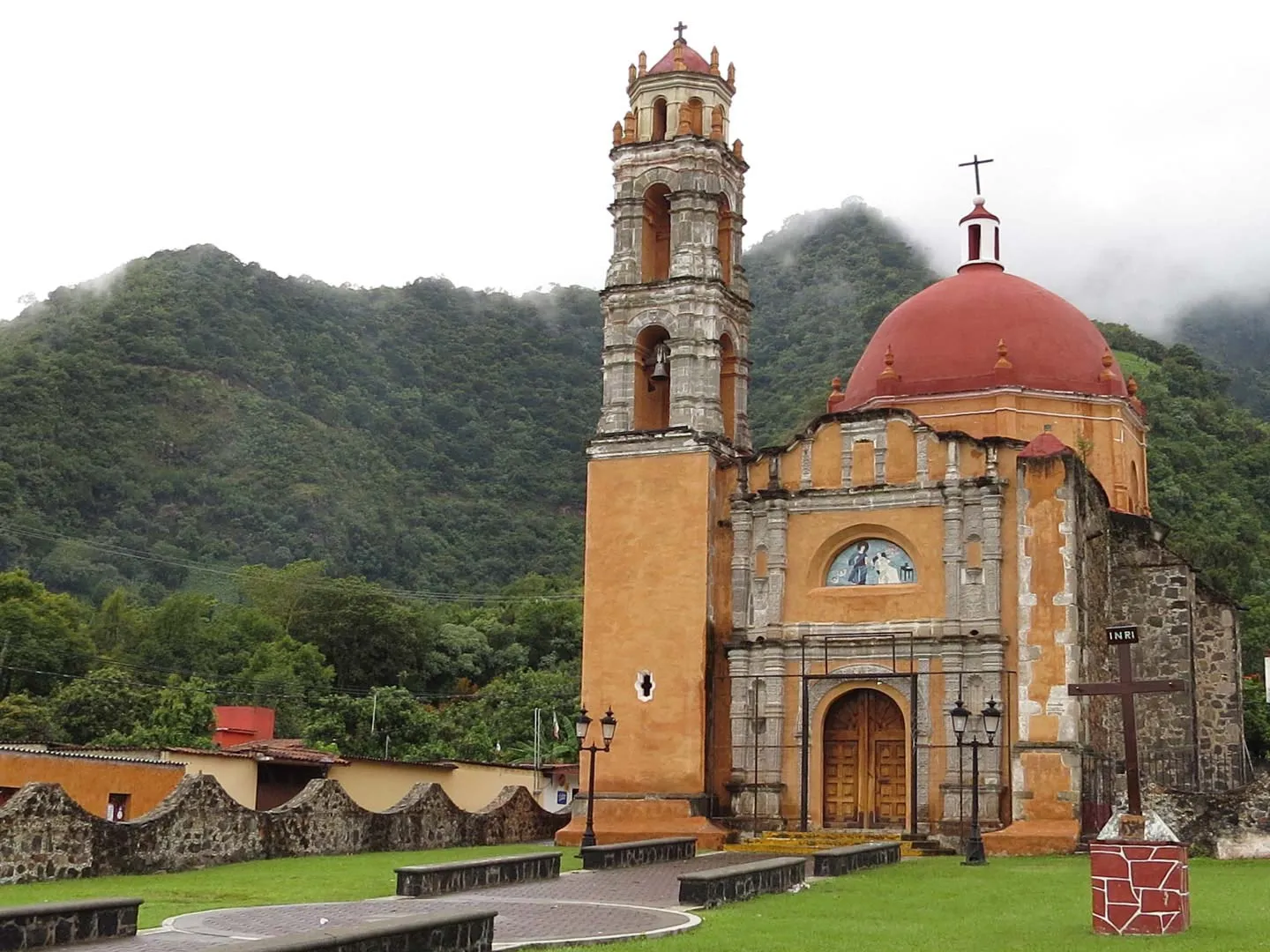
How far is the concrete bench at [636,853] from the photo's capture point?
18656 millimetres

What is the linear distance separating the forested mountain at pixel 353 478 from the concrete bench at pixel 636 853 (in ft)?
63.0

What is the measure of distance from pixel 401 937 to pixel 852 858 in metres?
9.88

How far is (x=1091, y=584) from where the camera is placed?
25234mm

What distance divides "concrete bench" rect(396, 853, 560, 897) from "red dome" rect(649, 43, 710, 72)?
16254 millimetres

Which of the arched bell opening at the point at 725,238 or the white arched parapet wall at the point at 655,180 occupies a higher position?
the white arched parapet wall at the point at 655,180

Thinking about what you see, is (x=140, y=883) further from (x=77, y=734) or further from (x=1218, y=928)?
(x=77, y=734)

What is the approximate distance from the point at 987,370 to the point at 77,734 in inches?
985

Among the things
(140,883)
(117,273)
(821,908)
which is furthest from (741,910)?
(117,273)

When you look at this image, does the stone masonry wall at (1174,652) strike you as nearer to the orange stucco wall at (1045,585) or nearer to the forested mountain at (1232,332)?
the orange stucco wall at (1045,585)

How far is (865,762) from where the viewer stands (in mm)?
24969

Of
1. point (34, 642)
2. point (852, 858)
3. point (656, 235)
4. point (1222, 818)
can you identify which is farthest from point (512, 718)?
point (1222, 818)

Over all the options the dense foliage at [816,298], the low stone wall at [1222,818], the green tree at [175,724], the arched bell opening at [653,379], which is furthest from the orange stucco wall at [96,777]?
the dense foliage at [816,298]

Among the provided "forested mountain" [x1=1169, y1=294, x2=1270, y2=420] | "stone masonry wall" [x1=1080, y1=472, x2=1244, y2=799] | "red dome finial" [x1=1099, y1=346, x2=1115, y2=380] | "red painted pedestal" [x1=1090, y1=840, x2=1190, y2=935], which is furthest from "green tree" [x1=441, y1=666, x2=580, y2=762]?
"forested mountain" [x1=1169, y1=294, x2=1270, y2=420]

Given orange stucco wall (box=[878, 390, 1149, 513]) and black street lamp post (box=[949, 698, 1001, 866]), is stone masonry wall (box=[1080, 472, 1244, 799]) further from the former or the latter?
black street lamp post (box=[949, 698, 1001, 866])
